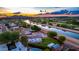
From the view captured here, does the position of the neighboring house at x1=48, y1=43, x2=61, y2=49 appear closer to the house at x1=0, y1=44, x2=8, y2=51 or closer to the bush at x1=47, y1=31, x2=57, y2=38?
the bush at x1=47, y1=31, x2=57, y2=38

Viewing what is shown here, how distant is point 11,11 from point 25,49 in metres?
0.36

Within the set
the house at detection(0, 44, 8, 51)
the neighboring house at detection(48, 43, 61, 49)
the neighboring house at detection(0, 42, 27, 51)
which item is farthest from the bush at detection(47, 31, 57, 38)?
the house at detection(0, 44, 8, 51)

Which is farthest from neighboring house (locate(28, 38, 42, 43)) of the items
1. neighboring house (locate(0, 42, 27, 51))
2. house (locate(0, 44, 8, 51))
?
house (locate(0, 44, 8, 51))

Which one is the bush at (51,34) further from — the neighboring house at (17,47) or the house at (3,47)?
the house at (3,47)

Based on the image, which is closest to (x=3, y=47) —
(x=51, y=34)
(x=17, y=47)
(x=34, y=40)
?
(x=17, y=47)

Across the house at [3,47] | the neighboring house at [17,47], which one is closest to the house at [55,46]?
the neighboring house at [17,47]

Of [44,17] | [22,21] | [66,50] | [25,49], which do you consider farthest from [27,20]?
[66,50]

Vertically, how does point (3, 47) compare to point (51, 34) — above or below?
below

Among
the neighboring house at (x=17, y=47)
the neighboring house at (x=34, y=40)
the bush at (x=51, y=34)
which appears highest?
the bush at (x=51, y=34)

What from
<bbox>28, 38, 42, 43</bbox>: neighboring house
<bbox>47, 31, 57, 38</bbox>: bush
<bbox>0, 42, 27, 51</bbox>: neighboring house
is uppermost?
<bbox>47, 31, 57, 38</bbox>: bush

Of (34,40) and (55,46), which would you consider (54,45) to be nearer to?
(55,46)

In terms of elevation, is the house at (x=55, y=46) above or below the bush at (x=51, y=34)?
below

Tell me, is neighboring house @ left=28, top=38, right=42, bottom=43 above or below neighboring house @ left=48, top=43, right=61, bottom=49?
above

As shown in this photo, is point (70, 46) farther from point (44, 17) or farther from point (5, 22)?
point (5, 22)
